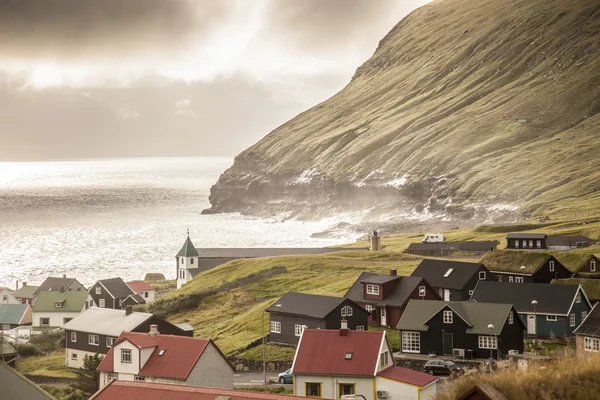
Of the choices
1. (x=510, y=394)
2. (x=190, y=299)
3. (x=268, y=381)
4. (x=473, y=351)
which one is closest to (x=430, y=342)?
(x=473, y=351)

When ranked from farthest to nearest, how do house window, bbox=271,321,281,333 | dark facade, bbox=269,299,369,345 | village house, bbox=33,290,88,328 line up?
village house, bbox=33,290,88,328
house window, bbox=271,321,281,333
dark facade, bbox=269,299,369,345

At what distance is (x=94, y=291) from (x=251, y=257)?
1500 inches

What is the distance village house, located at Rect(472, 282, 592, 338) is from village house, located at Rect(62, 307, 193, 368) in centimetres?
3062

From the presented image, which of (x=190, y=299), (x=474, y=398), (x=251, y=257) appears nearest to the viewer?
(x=474, y=398)

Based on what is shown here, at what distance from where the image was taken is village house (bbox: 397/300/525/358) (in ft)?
217

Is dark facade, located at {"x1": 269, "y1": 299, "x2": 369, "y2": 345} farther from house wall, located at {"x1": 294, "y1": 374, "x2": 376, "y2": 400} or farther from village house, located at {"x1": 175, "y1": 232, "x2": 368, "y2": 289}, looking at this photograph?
village house, located at {"x1": 175, "y1": 232, "x2": 368, "y2": 289}

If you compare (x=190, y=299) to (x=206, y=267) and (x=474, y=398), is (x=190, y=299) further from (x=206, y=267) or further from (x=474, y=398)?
(x=474, y=398)

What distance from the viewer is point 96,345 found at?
7394 cm

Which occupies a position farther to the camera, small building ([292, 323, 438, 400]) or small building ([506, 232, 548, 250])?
small building ([506, 232, 548, 250])

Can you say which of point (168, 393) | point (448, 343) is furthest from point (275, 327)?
point (168, 393)

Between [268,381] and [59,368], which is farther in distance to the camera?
[59,368]

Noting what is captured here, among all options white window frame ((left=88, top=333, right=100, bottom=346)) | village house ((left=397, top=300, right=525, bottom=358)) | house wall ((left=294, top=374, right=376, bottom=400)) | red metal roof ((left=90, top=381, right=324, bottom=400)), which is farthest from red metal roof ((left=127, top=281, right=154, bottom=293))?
red metal roof ((left=90, top=381, right=324, bottom=400))

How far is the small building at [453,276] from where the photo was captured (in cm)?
8712

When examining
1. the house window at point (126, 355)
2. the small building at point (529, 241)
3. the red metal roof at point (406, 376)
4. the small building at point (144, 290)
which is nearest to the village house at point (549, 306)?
the red metal roof at point (406, 376)
